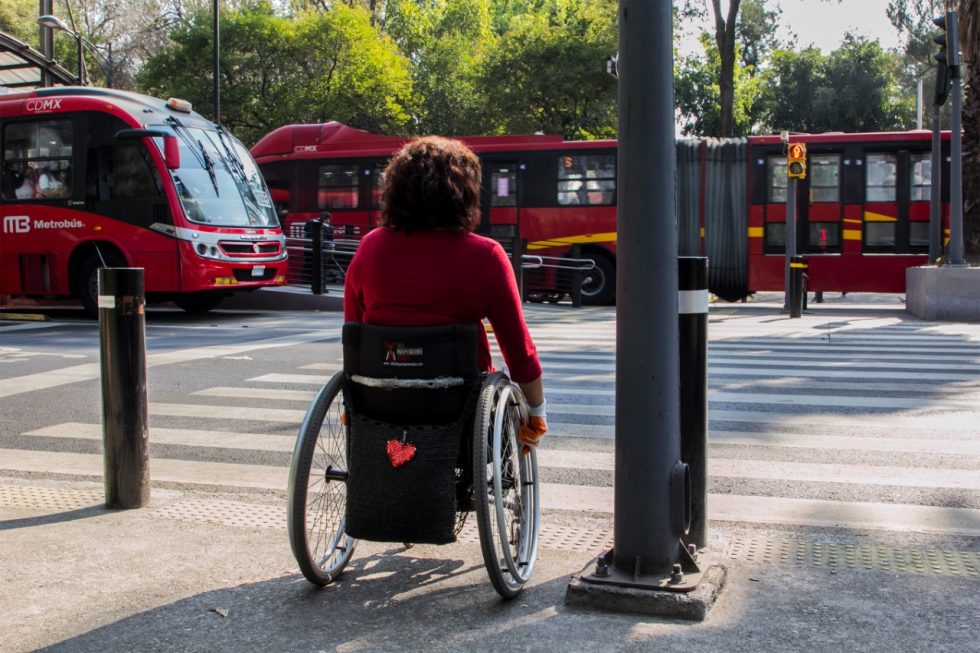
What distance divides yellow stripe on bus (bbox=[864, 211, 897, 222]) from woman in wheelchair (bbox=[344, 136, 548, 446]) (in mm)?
17417

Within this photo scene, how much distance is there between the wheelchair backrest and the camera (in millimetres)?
3613

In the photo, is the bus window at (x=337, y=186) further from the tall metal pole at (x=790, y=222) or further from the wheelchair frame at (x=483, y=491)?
the wheelchair frame at (x=483, y=491)

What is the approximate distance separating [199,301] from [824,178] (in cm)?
1132

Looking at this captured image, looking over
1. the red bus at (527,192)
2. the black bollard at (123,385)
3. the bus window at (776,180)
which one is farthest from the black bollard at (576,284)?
the black bollard at (123,385)

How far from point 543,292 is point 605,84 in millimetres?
17119

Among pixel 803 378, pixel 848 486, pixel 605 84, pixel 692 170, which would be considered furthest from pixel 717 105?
pixel 848 486

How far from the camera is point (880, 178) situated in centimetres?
1986

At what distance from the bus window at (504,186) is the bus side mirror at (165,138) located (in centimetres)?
752

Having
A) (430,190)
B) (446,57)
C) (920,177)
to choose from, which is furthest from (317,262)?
(446,57)

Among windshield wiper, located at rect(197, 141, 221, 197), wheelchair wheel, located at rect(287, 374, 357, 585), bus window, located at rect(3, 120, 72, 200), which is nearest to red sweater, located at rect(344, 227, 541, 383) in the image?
wheelchair wheel, located at rect(287, 374, 357, 585)

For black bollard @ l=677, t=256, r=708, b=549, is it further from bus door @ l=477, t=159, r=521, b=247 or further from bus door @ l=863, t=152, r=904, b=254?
bus door @ l=477, t=159, r=521, b=247

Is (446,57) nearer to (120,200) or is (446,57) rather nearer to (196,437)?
(120,200)

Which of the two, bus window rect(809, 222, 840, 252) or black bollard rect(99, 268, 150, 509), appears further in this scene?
bus window rect(809, 222, 840, 252)

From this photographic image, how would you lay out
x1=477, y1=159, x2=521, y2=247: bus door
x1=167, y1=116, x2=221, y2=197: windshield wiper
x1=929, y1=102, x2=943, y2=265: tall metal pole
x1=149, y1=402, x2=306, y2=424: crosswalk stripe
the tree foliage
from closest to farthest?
x1=149, y1=402, x2=306, y2=424: crosswalk stripe < x1=167, y1=116, x2=221, y2=197: windshield wiper < x1=929, y1=102, x2=943, y2=265: tall metal pole < x1=477, y1=159, x2=521, y2=247: bus door < the tree foliage
